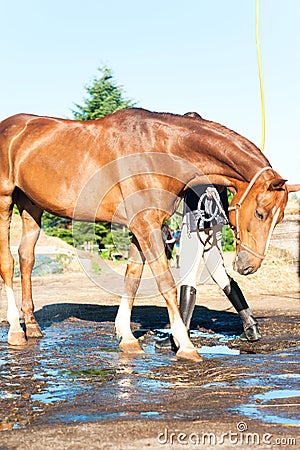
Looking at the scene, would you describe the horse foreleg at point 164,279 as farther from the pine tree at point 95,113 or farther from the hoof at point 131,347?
the pine tree at point 95,113

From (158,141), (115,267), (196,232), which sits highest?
(158,141)

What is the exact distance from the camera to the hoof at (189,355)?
221 inches

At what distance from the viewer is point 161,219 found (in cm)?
611

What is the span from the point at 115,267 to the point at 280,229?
16.0 feet

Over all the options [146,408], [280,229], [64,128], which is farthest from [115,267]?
[146,408]

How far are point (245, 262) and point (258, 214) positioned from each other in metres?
0.42

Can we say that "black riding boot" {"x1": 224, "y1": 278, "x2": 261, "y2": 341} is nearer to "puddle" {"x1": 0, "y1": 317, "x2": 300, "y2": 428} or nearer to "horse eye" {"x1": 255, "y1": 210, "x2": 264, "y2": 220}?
"puddle" {"x1": 0, "y1": 317, "x2": 300, "y2": 428}

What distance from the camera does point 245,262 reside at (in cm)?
561

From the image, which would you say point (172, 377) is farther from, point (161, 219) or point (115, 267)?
point (115, 267)

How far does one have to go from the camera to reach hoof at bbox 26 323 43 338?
729 centimetres

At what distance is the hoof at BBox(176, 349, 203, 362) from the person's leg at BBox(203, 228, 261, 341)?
1.16 meters

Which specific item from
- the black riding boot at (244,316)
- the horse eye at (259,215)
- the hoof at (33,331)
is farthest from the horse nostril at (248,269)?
the hoof at (33,331)

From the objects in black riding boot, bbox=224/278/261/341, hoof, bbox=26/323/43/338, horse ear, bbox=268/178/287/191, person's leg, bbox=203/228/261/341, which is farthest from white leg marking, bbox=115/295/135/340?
horse ear, bbox=268/178/287/191

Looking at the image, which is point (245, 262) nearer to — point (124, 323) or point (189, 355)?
point (189, 355)
